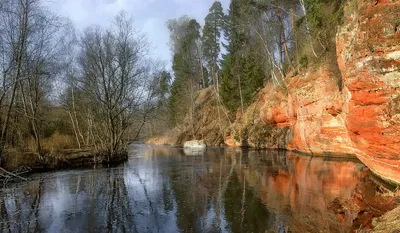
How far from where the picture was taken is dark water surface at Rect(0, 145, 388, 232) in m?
9.82

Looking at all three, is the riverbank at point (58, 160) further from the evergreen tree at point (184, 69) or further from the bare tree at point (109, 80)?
the evergreen tree at point (184, 69)

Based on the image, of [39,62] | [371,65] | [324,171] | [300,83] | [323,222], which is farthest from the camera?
[300,83]

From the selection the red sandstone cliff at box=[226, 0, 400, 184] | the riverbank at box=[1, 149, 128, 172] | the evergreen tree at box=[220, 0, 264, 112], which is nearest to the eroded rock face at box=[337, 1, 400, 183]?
the red sandstone cliff at box=[226, 0, 400, 184]

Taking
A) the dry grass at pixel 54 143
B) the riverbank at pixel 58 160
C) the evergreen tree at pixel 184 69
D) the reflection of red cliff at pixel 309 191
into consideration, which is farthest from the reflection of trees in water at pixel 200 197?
the evergreen tree at pixel 184 69

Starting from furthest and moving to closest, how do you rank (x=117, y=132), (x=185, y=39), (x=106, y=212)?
(x=185, y=39) → (x=117, y=132) → (x=106, y=212)

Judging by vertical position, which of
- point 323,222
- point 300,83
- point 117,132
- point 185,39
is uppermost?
point 185,39

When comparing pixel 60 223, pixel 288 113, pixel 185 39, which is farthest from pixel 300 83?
pixel 185 39

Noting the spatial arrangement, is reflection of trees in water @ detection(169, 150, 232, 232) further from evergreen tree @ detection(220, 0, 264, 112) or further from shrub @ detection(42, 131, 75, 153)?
evergreen tree @ detection(220, 0, 264, 112)

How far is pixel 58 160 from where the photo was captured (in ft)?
80.2

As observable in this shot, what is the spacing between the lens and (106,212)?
38.1ft

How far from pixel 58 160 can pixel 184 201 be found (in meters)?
15.4

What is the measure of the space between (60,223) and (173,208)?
3947mm

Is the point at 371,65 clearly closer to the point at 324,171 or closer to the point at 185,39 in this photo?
the point at 324,171

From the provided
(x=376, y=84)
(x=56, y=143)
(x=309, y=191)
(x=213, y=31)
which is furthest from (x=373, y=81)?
(x=213, y=31)
